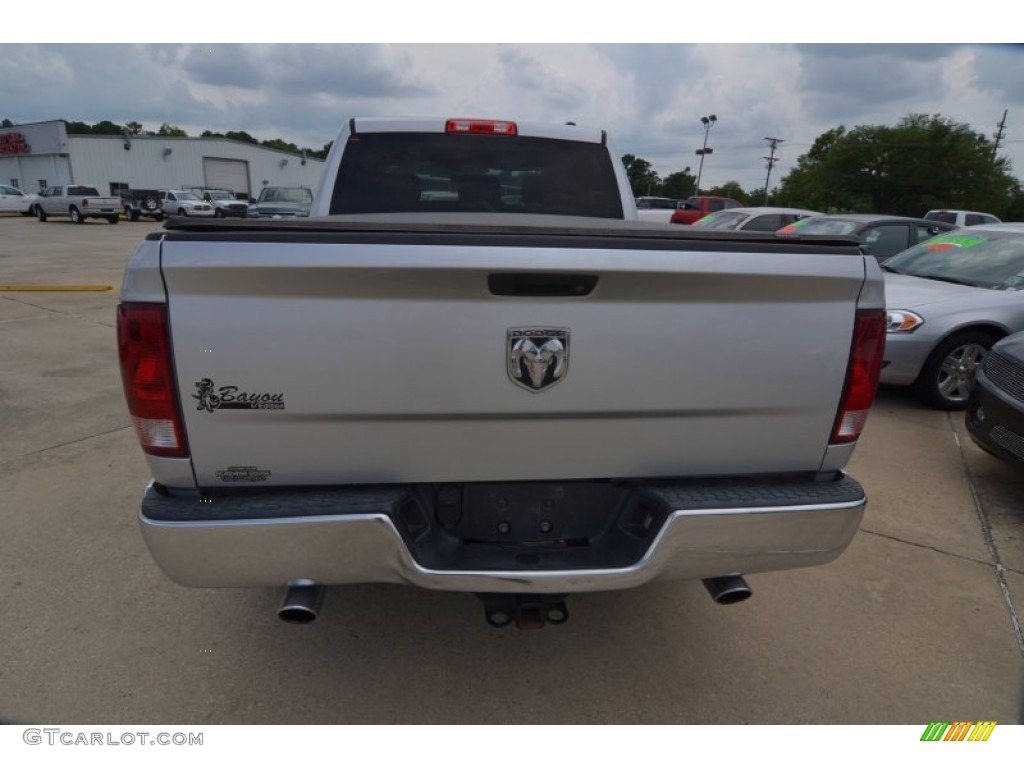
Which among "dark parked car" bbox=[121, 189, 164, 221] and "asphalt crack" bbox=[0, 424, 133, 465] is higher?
"asphalt crack" bbox=[0, 424, 133, 465]

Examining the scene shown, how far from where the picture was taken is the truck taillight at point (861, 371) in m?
1.90

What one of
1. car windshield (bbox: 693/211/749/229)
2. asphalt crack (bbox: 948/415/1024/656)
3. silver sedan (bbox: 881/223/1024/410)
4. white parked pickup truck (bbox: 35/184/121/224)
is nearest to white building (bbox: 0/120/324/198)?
white parked pickup truck (bbox: 35/184/121/224)

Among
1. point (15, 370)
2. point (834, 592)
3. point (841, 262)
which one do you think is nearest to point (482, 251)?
point (841, 262)

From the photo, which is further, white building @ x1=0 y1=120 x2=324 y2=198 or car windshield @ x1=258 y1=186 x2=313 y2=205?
white building @ x1=0 y1=120 x2=324 y2=198

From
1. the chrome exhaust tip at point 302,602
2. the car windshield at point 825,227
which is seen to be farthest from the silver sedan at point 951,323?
the chrome exhaust tip at point 302,602

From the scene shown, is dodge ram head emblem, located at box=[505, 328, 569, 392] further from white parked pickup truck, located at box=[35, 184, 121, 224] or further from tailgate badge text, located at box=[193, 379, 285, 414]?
white parked pickup truck, located at box=[35, 184, 121, 224]

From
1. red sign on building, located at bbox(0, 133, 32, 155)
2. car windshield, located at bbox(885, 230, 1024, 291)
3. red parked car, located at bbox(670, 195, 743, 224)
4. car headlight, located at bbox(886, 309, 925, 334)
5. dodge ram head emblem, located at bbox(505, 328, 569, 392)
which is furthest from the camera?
red sign on building, located at bbox(0, 133, 32, 155)

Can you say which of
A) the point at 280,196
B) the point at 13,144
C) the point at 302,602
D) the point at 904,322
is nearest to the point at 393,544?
the point at 302,602

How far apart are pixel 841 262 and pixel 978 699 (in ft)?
6.00

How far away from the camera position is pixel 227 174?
163 ft

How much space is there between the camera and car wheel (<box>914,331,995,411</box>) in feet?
17.7

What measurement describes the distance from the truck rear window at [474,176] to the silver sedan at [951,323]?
331 cm

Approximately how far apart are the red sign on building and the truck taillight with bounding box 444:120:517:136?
55952 millimetres

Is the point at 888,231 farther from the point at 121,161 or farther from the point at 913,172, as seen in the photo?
the point at 121,161
